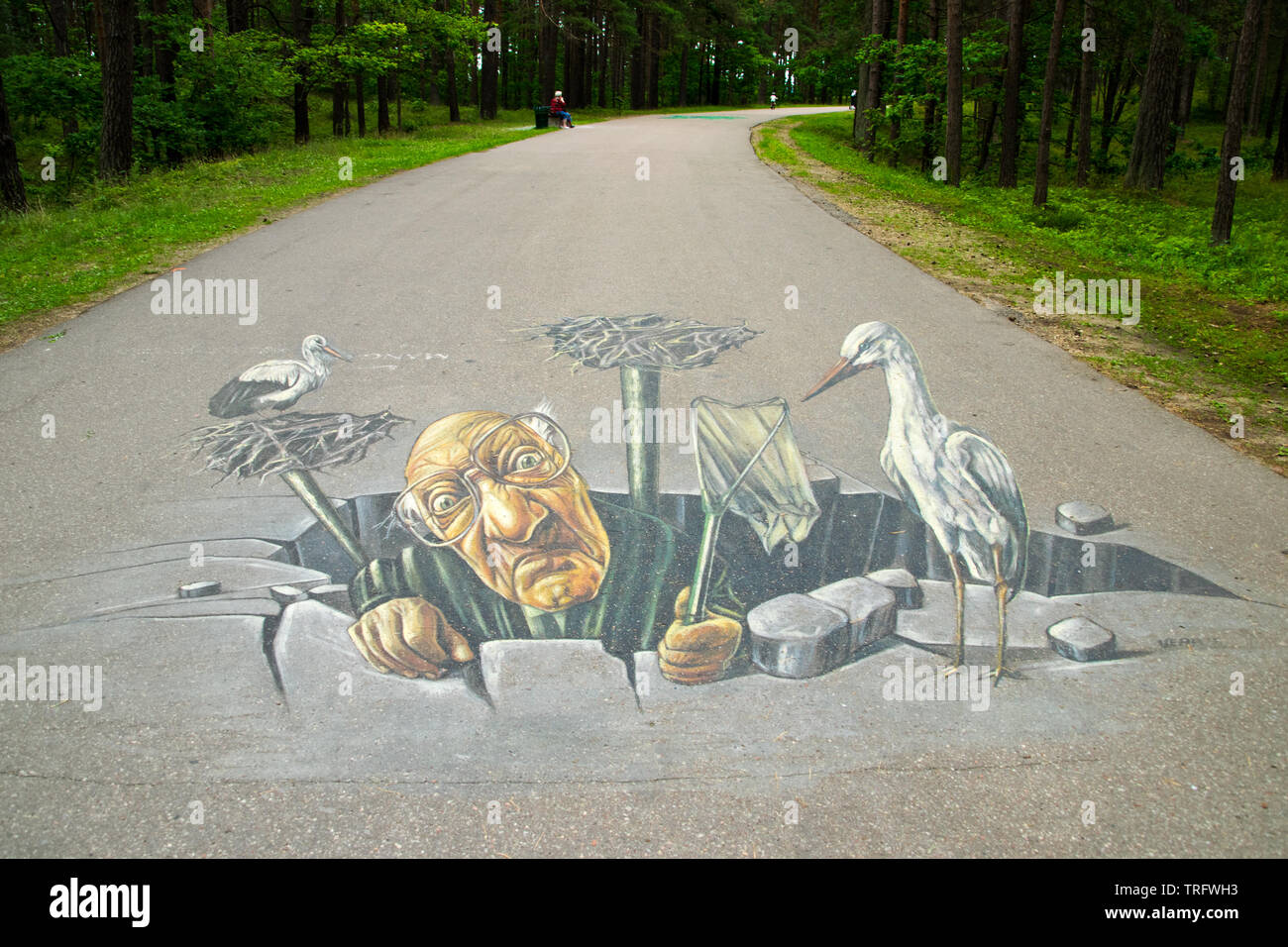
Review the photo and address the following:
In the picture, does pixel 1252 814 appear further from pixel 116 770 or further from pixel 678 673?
pixel 116 770

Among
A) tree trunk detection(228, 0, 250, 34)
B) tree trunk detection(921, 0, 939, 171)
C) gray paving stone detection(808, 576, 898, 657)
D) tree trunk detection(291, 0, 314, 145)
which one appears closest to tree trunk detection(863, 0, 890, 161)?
tree trunk detection(921, 0, 939, 171)

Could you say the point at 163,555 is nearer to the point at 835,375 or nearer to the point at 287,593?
the point at 287,593

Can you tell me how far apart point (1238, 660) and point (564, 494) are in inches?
116

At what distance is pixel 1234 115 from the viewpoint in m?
11.1

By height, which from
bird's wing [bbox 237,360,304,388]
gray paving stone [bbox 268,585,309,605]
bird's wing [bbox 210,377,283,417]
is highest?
bird's wing [bbox 237,360,304,388]

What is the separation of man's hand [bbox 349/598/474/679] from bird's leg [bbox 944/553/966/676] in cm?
188

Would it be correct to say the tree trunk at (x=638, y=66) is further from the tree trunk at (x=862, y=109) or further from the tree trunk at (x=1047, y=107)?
the tree trunk at (x=1047, y=107)

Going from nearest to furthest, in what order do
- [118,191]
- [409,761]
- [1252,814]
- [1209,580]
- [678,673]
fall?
[1252,814] → [409,761] → [678,673] → [1209,580] → [118,191]

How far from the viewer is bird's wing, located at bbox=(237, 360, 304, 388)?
5.90 meters

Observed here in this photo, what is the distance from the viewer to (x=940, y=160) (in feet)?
59.1

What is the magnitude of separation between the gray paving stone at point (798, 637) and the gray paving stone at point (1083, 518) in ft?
4.92

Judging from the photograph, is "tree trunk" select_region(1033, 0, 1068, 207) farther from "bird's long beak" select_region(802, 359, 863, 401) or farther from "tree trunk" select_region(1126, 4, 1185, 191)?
"bird's long beak" select_region(802, 359, 863, 401)

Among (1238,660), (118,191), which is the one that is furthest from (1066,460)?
(118,191)
